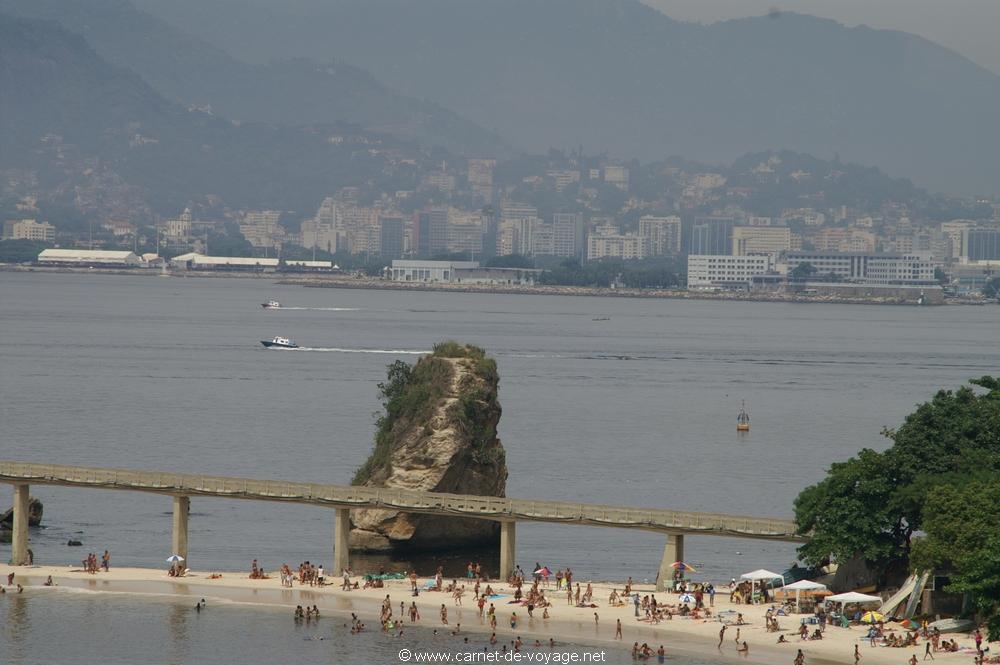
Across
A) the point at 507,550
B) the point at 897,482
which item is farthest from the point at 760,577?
the point at 507,550

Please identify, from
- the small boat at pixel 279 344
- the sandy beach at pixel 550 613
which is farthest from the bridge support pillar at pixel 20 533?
the small boat at pixel 279 344

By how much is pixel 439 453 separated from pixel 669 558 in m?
9.65

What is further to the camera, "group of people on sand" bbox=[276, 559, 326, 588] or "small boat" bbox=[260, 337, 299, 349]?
"small boat" bbox=[260, 337, 299, 349]

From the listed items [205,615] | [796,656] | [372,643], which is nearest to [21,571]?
[205,615]

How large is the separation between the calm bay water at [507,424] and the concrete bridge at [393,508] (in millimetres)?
2531

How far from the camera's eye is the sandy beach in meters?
44.5

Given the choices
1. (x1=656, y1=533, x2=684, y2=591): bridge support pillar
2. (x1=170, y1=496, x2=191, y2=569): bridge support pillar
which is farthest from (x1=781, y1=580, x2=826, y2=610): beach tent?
(x1=170, y1=496, x2=191, y2=569): bridge support pillar

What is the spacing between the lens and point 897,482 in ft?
164

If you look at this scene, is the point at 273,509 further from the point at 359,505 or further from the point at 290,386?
the point at 290,386

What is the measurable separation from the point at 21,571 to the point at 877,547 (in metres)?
23.7

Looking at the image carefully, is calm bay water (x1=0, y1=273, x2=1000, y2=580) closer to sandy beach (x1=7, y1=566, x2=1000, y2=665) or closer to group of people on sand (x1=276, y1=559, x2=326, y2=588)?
sandy beach (x1=7, y1=566, x2=1000, y2=665)

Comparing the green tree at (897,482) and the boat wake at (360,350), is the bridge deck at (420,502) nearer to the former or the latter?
the green tree at (897,482)

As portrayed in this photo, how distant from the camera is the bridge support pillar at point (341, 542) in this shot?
55281 millimetres

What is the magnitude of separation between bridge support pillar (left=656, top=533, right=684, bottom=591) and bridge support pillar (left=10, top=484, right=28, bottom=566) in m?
18.4
